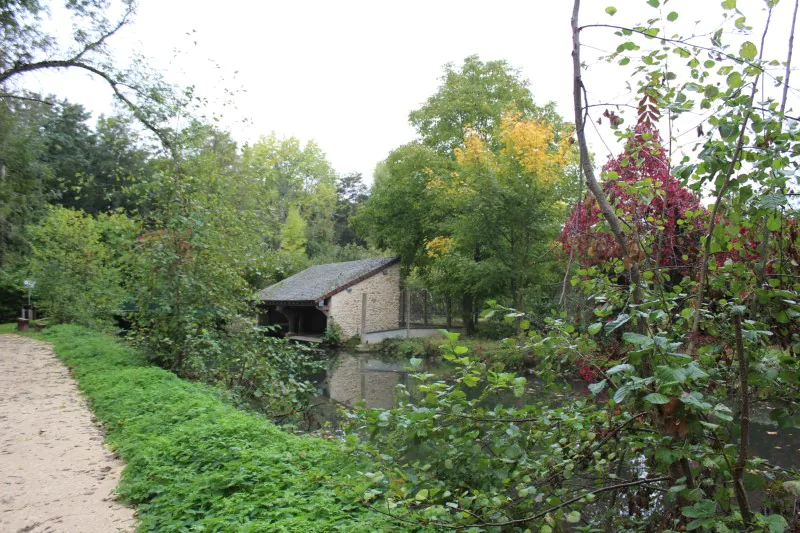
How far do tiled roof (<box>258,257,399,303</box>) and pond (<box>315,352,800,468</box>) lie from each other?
3.13m

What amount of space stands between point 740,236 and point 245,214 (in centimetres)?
788

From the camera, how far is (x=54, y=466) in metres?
4.63

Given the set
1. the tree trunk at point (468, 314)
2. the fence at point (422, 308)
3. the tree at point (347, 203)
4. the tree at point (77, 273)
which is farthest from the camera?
the tree at point (347, 203)

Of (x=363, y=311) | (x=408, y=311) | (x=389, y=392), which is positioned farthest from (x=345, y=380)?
(x=408, y=311)

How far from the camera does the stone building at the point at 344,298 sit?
854 inches

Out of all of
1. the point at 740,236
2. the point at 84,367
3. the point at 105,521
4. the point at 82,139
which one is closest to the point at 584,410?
the point at 740,236

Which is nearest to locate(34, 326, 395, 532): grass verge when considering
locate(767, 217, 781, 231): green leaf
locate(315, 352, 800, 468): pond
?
locate(315, 352, 800, 468): pond

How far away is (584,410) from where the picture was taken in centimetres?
263

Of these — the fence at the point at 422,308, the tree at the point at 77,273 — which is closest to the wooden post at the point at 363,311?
the fence at the point at 422,308

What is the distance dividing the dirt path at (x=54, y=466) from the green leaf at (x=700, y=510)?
3.26 meters

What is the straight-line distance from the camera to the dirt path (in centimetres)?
354

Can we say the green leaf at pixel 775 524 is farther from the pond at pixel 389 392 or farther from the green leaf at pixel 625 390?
the pond at pixel 389 392

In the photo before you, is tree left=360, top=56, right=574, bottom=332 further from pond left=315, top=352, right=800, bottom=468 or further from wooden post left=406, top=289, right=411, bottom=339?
pond left=315, top=352, right=800, bottom=468

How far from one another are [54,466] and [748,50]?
18.7 feet
